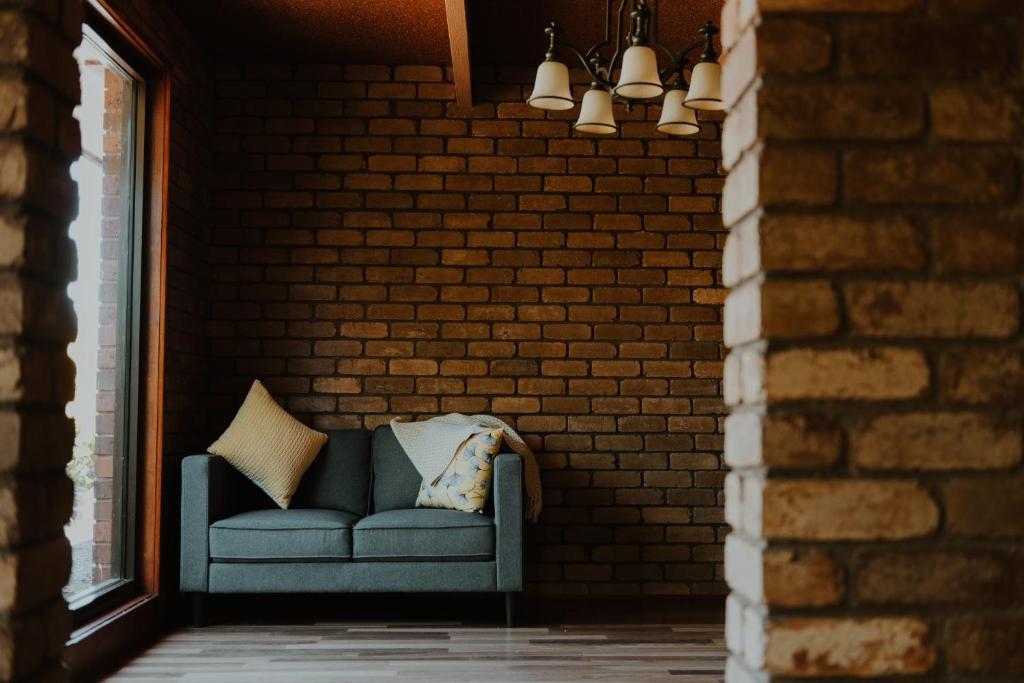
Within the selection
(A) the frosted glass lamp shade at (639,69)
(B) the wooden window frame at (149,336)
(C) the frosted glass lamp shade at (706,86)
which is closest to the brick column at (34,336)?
(A) the frosted glass lamp shade at (639,69)

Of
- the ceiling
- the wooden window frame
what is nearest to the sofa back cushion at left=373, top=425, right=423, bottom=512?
the wooden window frame

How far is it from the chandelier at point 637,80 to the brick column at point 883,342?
6.06ft

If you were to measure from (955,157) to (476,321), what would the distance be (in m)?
3.77

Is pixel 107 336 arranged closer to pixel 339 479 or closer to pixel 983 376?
pixel 339 479

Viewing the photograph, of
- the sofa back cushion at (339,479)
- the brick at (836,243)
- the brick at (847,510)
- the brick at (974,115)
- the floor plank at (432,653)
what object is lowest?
the floor plank at (432,653)

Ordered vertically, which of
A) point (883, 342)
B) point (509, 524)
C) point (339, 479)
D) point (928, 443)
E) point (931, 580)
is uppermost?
point (883, 342)

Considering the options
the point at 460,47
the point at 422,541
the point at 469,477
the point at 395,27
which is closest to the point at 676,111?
the point at 460,47

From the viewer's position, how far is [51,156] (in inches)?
46.4

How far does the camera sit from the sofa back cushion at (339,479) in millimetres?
4508

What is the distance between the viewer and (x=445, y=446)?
4410mm

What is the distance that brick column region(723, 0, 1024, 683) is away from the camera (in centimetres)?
107

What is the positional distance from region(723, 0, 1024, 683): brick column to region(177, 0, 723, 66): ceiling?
3.18 m

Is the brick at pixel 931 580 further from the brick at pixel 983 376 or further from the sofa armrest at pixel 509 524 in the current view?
the sofa armrest at pixel 509 524

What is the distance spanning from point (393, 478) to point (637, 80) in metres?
2.33
